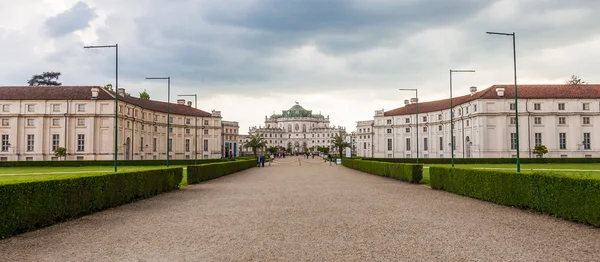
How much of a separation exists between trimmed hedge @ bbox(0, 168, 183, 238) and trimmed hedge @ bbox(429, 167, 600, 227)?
512 inches

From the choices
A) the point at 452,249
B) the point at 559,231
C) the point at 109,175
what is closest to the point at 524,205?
the point at 559,231

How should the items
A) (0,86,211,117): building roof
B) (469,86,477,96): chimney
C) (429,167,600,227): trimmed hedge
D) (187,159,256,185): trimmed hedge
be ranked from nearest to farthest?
(429,167,600,227): trimmed hedge
(187,159,256,185): trimmed hedge
(0,86,211,117): building roof
(469,86,477,96): chimney

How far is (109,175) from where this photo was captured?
46.6 ft

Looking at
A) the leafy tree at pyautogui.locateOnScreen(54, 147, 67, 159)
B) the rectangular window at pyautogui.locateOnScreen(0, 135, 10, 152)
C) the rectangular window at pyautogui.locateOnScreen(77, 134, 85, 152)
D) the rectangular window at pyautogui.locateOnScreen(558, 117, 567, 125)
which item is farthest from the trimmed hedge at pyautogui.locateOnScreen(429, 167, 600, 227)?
the rectangular window at pyautogui.locateOnScreen(0, 135, 10, 152)

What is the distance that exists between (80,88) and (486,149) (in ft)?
197

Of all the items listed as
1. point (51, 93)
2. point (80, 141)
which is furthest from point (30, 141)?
point (51, 93)

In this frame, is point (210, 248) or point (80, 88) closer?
point (210, 248)

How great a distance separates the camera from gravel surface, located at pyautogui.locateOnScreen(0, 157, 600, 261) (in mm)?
7543

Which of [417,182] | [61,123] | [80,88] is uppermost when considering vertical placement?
[80,88]

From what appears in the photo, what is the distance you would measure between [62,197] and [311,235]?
22.7 ft

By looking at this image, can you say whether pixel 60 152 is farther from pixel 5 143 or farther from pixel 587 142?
pixel 587 142

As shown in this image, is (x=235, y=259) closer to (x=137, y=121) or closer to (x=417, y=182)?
(x=417, y=182)

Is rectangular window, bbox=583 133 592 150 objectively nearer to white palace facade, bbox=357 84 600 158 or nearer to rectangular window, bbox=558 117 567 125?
white palace facade, bbox=357 84 600 158

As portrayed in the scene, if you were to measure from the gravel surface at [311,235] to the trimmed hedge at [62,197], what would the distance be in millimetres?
364
